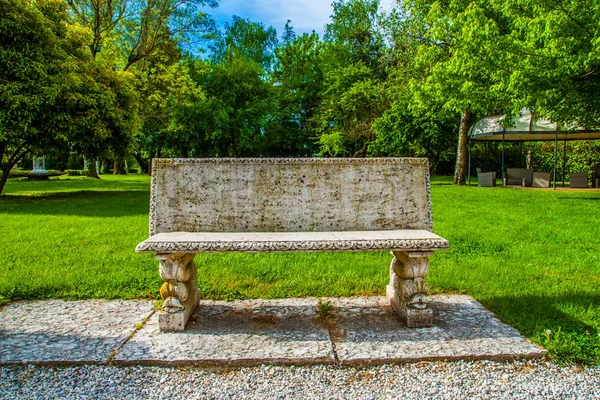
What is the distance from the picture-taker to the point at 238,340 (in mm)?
3000

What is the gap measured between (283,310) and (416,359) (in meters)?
1.25

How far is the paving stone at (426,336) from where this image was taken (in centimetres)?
274

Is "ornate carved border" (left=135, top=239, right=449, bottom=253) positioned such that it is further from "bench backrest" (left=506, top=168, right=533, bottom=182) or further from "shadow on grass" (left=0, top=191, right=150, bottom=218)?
"bench backrest" (left=506, top=168, right=533, bottom=182)

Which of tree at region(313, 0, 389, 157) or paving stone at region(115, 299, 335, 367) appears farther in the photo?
tree at region(313, 0, 389, 157)

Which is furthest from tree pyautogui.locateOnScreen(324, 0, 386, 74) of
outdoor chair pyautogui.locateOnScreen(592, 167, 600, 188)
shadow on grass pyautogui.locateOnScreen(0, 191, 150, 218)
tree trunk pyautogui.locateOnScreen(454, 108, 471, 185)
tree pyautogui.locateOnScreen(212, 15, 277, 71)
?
shadow on grass pyautogui.locateOnScreen(0, 191, 150, 218)

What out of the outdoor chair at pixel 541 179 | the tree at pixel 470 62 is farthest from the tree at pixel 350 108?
A: the tree at pixel 470 62

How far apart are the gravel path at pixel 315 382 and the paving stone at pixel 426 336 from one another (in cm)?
8

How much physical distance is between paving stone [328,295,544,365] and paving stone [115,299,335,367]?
0.62 ft

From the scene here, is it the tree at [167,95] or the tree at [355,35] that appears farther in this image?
the tree at [355,35]

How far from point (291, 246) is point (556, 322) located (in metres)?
1.98

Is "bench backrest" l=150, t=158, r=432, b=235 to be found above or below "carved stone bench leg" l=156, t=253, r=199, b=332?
above

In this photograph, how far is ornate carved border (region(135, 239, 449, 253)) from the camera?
9.83ft

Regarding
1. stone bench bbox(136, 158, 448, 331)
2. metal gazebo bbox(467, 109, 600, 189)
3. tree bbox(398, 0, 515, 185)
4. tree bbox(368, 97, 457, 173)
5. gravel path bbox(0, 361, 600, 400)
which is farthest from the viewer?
tree bbox(368, 97, 457, 173)

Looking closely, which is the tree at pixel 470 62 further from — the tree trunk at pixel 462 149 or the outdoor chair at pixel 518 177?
the outdoor chair at pixel 518 177
